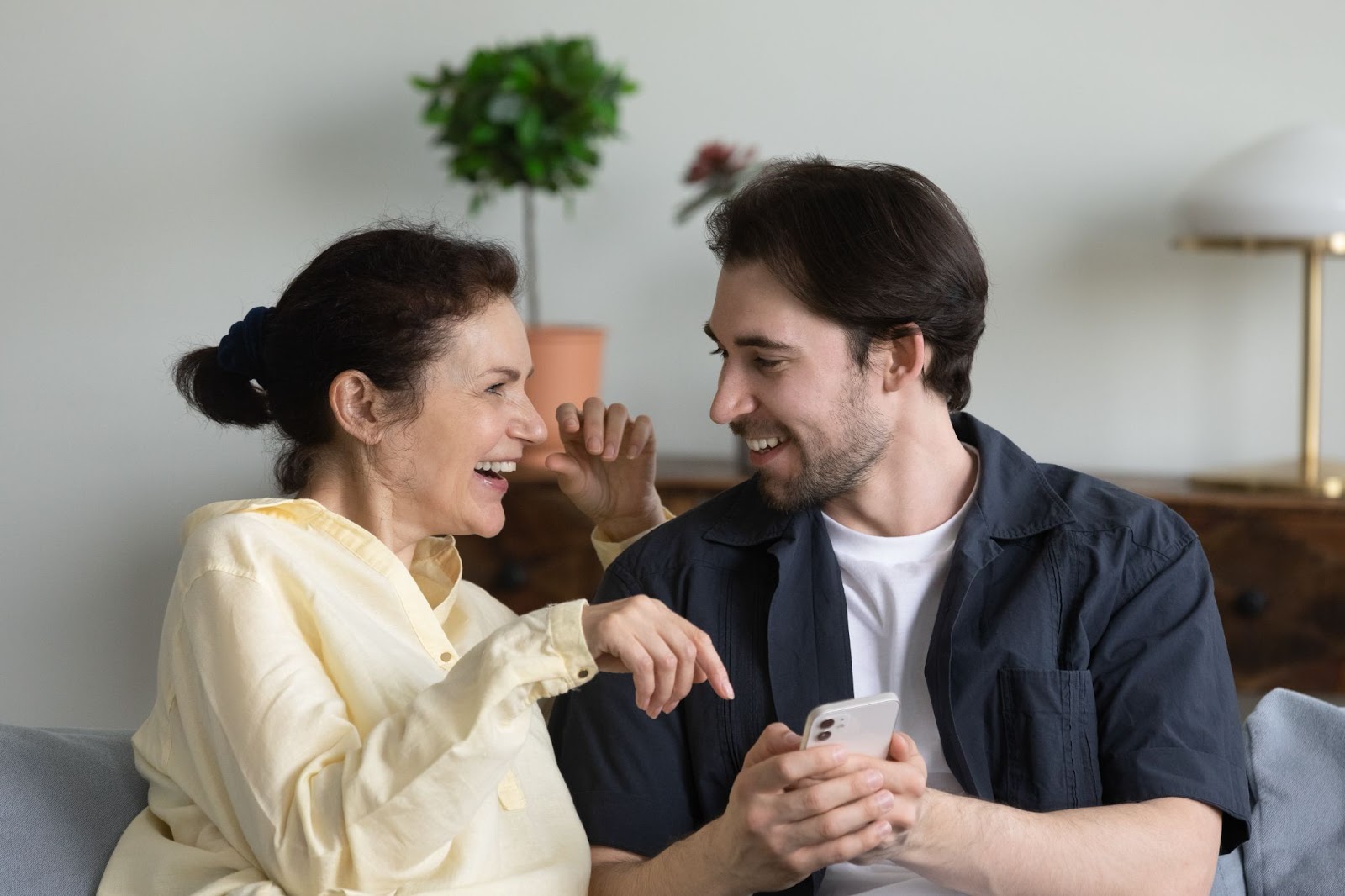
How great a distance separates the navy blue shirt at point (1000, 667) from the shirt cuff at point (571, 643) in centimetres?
36

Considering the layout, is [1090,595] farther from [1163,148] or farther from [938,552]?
[1163,148]

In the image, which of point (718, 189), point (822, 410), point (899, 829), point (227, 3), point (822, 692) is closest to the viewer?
point (899, 829)

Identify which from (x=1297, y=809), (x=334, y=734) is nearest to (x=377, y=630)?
(x=334, y=734)

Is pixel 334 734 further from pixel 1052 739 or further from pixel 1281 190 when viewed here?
pixel 1281 190

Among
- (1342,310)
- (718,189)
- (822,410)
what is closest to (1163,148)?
(1342,310)

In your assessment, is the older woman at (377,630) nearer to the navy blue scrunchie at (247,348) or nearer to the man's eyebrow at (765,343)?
the navy blue scrunchie at (247,348)

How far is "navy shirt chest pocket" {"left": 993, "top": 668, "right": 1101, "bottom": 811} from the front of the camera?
4.99ft

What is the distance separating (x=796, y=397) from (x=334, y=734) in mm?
689

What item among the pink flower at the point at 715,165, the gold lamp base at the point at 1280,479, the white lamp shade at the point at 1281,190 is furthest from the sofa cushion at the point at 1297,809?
the pink flower at the point at 715,165

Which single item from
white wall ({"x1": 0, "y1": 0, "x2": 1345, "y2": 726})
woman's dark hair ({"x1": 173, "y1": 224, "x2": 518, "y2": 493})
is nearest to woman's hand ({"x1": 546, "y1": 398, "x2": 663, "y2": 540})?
woman's dark hair ({"x1": 173, "y1": 224, "x2": 518, "y2": 493})

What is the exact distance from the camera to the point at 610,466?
191cm

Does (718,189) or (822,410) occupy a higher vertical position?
(718,189)

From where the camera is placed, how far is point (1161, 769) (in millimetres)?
1461

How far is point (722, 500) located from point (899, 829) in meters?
0.55
